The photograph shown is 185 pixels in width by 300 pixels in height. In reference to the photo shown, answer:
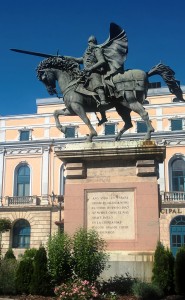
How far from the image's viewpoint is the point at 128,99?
40.8 ft

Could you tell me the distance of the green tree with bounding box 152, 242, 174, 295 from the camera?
10.3 metres

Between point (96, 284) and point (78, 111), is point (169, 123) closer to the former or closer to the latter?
point (78, 111)

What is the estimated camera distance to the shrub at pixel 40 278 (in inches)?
391

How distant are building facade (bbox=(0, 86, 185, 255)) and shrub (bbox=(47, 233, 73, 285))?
99.7 ft

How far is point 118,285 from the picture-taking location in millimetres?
10305

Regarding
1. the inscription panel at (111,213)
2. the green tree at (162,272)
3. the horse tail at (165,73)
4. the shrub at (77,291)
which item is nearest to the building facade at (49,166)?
the horse tail at (165,73)

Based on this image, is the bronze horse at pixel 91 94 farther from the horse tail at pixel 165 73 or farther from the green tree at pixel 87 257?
the green tree at pixel 87 257

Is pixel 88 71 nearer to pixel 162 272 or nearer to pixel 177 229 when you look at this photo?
pixel 162 272

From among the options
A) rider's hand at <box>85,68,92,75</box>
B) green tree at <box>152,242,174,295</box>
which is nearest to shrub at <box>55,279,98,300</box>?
green tree at <box>152,242,174,295</box>

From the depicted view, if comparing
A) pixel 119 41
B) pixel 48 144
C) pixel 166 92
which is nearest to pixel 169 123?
pixel 166 92

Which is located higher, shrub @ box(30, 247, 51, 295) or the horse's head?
the horse's head

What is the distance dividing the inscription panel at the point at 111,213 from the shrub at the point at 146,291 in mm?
1591

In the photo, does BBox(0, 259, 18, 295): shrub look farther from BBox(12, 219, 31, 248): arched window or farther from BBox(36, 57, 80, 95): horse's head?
BBox(12, 219, 31, 248): arched window

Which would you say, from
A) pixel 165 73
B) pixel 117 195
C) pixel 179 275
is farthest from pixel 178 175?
pixel 179 275
